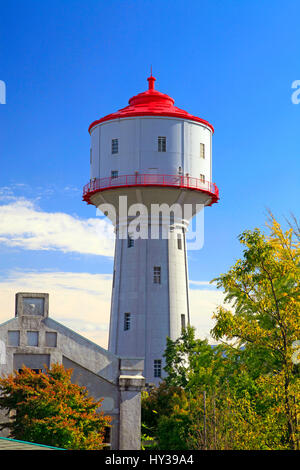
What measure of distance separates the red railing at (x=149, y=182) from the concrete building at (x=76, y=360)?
1886 cm

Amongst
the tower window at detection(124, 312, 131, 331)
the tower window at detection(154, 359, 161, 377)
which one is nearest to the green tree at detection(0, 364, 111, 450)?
the tower window at detection(154, 359, 161, 377)

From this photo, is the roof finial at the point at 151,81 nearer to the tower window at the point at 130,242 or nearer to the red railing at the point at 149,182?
the red railing at the point at 149,182

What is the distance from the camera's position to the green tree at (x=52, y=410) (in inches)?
1080

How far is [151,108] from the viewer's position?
52125mm

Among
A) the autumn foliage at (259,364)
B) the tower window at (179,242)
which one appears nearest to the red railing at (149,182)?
the tower window at (179,242)

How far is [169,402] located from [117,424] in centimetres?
725

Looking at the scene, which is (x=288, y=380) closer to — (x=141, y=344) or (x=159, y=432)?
(x=159, y=432)

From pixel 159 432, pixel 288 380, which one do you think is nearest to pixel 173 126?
pixel 159 432

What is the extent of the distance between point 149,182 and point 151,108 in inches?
264

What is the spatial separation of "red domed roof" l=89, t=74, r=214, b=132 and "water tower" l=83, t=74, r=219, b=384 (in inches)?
3.5

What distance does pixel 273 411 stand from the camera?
22484mm

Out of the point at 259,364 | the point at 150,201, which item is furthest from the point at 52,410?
the point at 150,201

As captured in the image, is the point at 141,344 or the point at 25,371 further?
the point at 141,344
